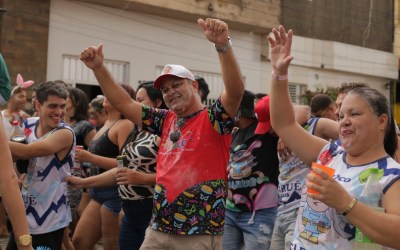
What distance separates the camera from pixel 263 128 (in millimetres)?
5164

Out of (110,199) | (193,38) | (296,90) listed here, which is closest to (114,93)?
(110,199)

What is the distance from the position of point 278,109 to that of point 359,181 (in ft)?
2.25

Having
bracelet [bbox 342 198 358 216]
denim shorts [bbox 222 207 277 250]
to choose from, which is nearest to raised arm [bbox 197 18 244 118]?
bracelet [bbox 342 198 358 216]

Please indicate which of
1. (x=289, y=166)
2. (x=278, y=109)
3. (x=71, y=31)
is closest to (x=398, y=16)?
(x=71, y=31)

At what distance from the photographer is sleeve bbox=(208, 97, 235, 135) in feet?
12.7

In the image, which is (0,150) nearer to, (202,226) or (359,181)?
(202,226)

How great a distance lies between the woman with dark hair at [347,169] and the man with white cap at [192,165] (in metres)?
0.56

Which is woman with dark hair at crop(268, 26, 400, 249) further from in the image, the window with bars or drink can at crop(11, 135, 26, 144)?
the window with bars

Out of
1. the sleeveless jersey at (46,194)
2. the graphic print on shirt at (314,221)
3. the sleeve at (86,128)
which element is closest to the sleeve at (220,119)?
the graphic print on shirt at (314,221)

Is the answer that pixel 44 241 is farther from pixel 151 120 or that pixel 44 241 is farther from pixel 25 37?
pixel 25 37

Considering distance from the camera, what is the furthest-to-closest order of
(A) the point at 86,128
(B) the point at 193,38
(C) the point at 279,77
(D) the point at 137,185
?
1. (B) the point at 193,38
2. (A) the point at 86,128
3. (D) the point at 137,185
4. (C) the point at 279,77

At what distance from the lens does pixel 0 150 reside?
307cm

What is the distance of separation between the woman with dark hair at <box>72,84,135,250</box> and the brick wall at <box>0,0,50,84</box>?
8.61m

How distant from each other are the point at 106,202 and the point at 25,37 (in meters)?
9.26
